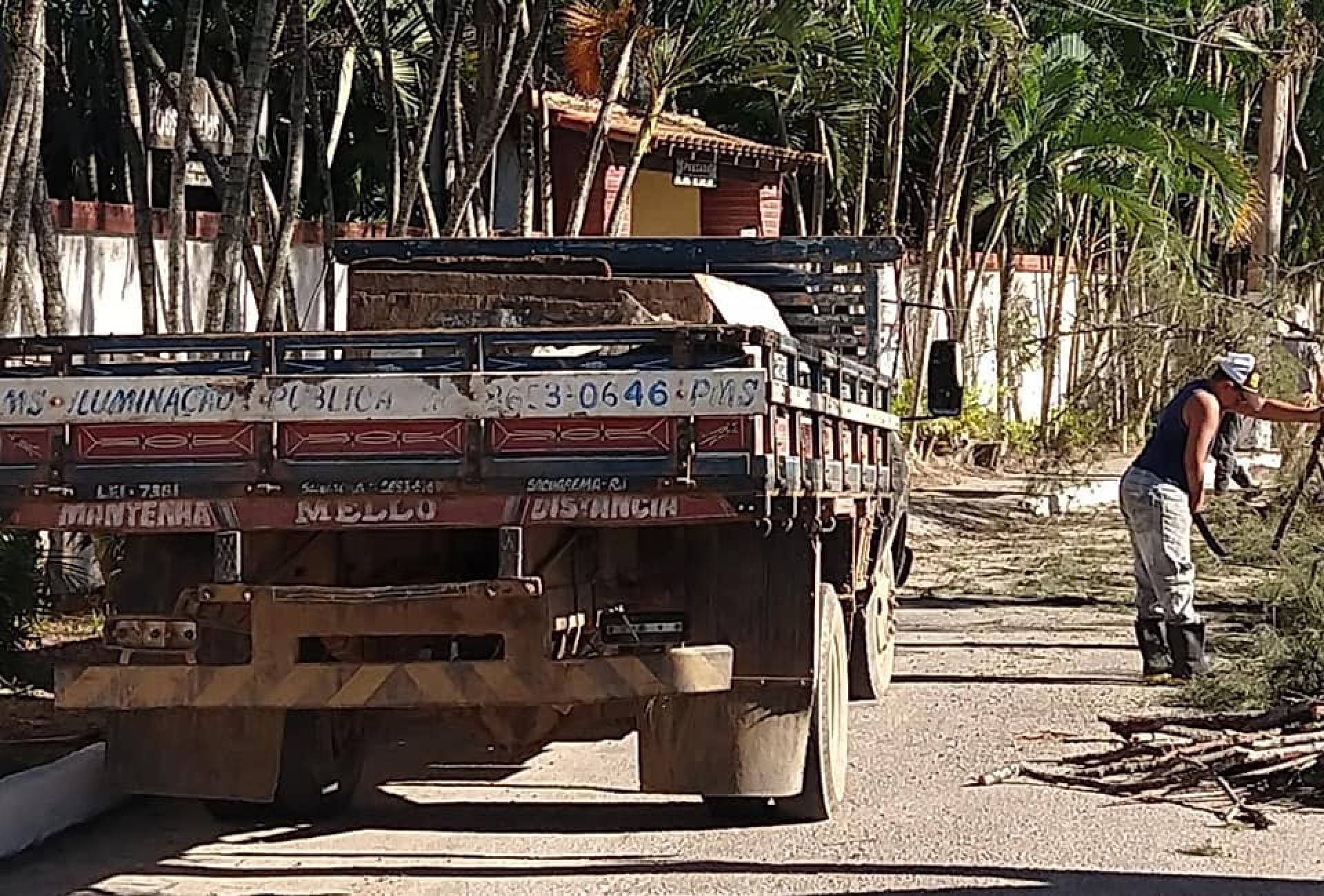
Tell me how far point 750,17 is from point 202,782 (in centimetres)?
1379

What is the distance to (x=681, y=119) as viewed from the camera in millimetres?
26391

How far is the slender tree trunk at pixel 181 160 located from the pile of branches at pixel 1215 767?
741 centimetres

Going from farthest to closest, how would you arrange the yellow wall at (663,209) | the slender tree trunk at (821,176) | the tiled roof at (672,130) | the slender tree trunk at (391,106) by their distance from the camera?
the yellow wall at (663,209) → the slender tree trunk at (821,176) → the tiled roof at (672,130) → the slender tree trunk at (391,106)

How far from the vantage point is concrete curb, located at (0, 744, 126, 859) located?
8156 millimetres

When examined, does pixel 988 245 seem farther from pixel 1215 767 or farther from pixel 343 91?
pixel 1215 767

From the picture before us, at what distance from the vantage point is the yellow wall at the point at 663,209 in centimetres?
2758

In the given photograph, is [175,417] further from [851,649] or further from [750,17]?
[750,17]

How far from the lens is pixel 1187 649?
39.2ft

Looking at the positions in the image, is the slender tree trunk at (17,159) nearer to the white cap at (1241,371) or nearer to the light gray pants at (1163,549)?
the light gray pants at (1163,549)

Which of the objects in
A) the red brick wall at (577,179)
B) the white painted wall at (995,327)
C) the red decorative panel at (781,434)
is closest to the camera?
the red decorative panel at (781,434)

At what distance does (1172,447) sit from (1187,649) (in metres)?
1.16

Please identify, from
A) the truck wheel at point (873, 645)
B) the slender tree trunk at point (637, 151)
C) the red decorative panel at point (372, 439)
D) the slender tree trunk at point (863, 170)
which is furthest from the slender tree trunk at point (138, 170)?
the slender tree trunk at point (863, 170)

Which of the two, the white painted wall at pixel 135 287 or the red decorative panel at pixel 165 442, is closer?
the red decorative panel at pixel 165 442

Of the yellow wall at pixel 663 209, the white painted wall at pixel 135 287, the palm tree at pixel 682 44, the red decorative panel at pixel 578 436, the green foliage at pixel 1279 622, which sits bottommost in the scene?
the green foliage at pixel 1279 622
